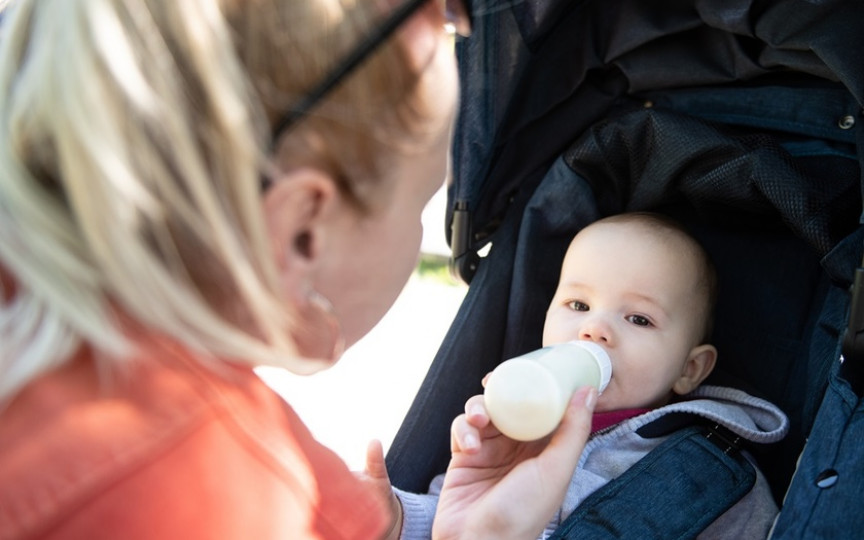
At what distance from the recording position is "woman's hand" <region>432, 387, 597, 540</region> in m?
1.18

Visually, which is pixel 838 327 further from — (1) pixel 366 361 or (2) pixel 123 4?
(1) pixel 366 361

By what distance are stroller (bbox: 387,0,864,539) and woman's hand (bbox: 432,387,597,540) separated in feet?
1.01

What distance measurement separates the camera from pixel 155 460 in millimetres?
755

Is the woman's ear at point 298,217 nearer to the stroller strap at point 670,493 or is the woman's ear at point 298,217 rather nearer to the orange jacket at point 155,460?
the orange jacket at point 155,460

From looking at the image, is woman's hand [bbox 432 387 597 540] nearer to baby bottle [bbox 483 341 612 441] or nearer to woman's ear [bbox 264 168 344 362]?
Result: baby bottle [bbox 483 341 612 441]

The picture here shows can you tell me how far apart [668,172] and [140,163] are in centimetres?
112

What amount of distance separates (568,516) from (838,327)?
21.7 inches

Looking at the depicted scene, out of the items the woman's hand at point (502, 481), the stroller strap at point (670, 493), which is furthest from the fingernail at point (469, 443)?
the stroller strap at point (670, 493)

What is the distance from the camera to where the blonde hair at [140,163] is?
756 mm

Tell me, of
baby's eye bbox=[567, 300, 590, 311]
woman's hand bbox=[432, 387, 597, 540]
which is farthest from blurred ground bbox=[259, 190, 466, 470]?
woman's hand bbox=[432, 387, 597, 540]

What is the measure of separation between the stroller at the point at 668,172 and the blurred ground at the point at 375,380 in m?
1.06

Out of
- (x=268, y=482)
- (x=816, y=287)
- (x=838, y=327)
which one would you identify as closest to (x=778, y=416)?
(x=838, y=327)

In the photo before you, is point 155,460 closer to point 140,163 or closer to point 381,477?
point 140,163

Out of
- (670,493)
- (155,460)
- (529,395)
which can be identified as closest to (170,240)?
(155,460)
